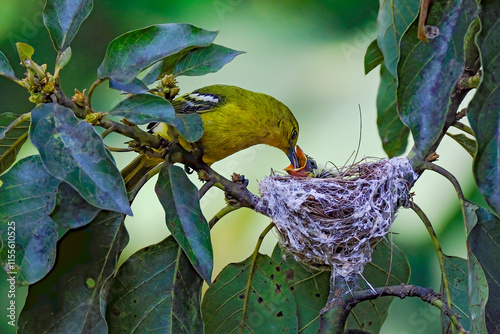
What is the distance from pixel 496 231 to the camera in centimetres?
205

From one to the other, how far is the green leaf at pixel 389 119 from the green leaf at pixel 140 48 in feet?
4.58

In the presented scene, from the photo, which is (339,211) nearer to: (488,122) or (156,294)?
(156,294)

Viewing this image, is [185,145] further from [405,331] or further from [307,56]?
[405,331]

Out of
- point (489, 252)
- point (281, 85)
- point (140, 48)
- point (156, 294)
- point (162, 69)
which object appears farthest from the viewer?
point (281, 85)

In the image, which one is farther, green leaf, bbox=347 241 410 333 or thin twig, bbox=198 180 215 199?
green leaf, bbox=347 241 410 333

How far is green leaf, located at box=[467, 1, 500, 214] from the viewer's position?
160cm

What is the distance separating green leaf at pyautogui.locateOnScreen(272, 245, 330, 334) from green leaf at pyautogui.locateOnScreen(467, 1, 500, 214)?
1.13 meters

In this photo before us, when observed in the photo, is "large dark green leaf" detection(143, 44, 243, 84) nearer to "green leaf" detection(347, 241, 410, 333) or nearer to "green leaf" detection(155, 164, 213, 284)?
"green leaf" detection(155, 164, 213, 284)

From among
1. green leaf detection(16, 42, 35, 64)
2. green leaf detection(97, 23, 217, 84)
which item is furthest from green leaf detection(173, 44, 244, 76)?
green leaf detection(16, 42, 35, 64)

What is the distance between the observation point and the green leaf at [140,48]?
1.85m

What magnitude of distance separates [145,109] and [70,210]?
0.37 meters

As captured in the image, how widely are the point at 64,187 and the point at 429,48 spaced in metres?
1.19

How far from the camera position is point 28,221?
1808 mm

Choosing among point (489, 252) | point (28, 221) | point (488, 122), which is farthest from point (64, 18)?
point (489, 252)
